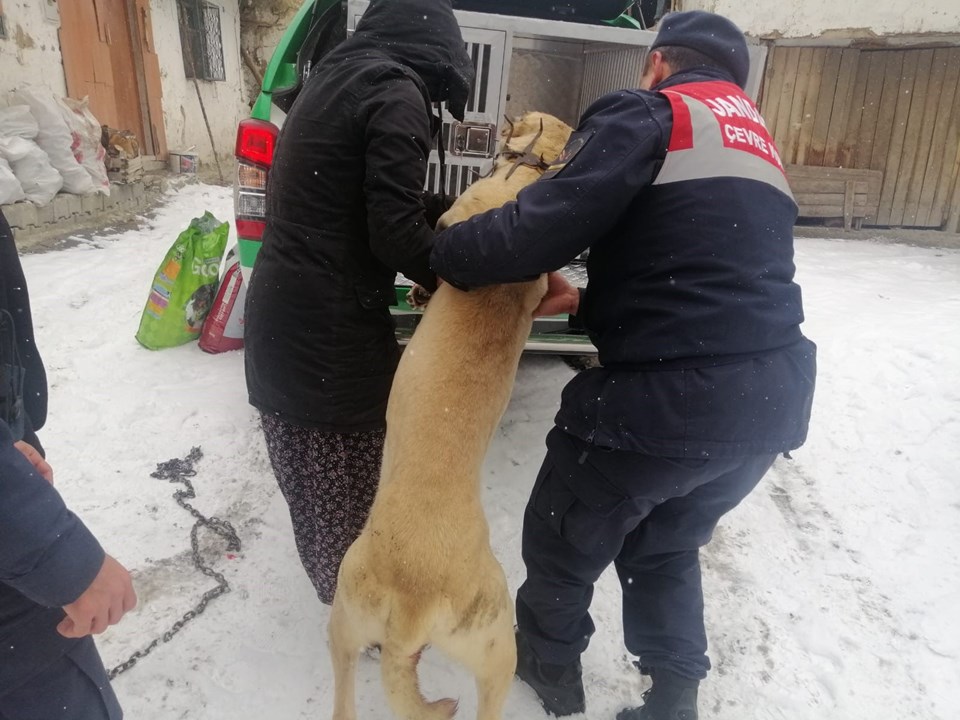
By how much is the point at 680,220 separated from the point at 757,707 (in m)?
1.73

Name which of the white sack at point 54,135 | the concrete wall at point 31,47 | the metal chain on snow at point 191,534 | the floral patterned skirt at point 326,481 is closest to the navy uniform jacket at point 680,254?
the floral patterned skirt at point 326,481

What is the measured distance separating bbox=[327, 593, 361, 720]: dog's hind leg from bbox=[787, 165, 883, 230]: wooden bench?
9.61 metres

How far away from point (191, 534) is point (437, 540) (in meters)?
1.69

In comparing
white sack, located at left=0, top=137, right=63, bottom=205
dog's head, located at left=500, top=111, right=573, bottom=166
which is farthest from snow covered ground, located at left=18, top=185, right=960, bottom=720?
white sack, located at left=0, top=137, right=63, bottom=205

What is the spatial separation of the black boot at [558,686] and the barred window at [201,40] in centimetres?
1334

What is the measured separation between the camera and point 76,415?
3.53 meters

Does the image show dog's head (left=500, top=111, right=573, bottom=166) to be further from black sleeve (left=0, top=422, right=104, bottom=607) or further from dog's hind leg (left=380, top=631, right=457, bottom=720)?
black sleeve (left=0, top=422, right=104, bottom=607)

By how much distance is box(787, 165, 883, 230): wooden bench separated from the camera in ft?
30.5

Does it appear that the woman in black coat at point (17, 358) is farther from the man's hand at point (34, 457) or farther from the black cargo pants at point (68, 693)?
the black cargo pants at point (68, 693)

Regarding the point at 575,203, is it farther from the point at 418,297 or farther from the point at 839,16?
the point at 839,16

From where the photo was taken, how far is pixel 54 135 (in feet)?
22.5

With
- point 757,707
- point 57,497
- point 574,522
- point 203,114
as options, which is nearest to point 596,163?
point 574,522

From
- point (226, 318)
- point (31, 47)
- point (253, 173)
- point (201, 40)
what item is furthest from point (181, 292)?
point (201, 40)

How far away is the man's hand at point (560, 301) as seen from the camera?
6.94 ft
